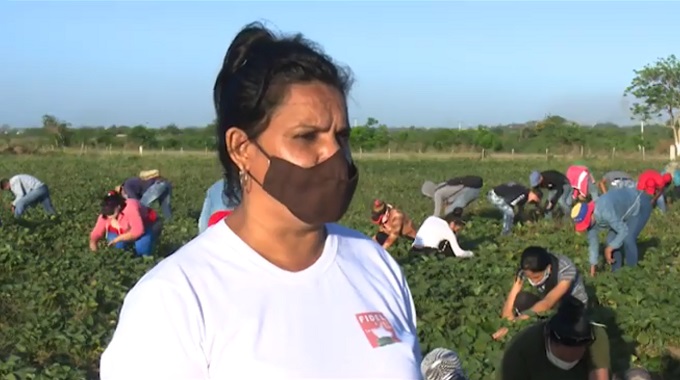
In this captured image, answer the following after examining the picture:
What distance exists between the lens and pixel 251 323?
6.71 feet

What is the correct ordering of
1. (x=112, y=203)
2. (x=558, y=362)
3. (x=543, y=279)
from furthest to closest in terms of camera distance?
(x=112, y=203) → (x=543, y=279) → (x=558, y=362)

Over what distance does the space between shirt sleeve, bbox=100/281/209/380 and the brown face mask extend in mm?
295

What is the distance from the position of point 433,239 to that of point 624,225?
225 centimetres

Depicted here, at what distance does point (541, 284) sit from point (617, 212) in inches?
160

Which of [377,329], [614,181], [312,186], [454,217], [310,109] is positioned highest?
[310,109]

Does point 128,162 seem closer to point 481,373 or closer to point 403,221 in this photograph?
point 403,221

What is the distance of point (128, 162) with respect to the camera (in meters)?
38.8

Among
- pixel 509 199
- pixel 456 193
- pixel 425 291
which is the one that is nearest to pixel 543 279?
pixel 425 291

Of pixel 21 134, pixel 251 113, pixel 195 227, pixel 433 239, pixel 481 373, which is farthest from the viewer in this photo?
pixel 21 134

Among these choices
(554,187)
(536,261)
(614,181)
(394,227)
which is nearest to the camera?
(536,261)

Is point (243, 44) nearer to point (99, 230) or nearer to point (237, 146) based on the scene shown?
point (237, 146)

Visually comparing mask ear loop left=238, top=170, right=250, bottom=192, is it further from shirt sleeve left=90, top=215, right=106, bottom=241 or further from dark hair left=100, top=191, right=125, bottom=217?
shirt sleeve left=90, top=215, right=106, bottom=241

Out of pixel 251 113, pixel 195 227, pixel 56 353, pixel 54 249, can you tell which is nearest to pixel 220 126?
pixel 251 113

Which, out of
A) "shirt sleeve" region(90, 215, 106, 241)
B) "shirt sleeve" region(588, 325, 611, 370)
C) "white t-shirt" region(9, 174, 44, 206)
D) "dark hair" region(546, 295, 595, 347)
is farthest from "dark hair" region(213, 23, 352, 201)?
Result: "white t-shirt" region(9, 174, 44, 206)
